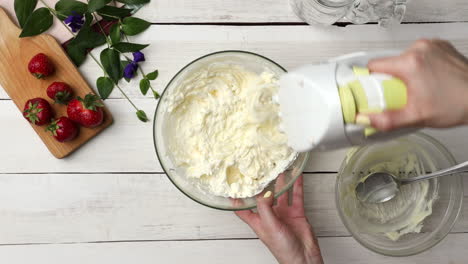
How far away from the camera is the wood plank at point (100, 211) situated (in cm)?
121

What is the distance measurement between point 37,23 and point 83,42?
0.46 ft

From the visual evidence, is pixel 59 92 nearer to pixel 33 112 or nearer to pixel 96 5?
pixel 33 112

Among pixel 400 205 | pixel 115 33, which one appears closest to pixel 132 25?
pixel 115 33

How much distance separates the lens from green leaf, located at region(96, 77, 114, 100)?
3.82 feet

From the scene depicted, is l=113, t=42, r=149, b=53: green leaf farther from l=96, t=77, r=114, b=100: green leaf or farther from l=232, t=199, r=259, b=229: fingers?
l=232, t=199, r=259, b=229: fingers

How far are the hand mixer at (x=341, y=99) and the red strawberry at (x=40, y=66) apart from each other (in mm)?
764

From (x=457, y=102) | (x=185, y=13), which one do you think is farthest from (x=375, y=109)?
(x=185, y=13)

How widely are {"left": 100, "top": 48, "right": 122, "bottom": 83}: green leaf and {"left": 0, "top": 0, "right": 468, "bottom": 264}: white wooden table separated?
0.05m

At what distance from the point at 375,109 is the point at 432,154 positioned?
688 millimetres

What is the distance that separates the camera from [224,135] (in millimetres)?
1134

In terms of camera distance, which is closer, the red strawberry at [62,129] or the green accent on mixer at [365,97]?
the green accent on mixer at [365,97]

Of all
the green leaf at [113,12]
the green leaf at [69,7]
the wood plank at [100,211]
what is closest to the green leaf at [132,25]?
the green leaf at [113,12]

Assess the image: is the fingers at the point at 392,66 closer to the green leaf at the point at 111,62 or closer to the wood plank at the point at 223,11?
the wood plank at the point at 223,11

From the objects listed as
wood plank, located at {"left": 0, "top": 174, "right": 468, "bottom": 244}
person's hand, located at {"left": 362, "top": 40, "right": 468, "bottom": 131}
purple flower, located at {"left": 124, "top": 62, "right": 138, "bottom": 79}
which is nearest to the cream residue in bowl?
wood plank, located at {"left": 0, "top": 174, "right": 468, "bottom": 244}
